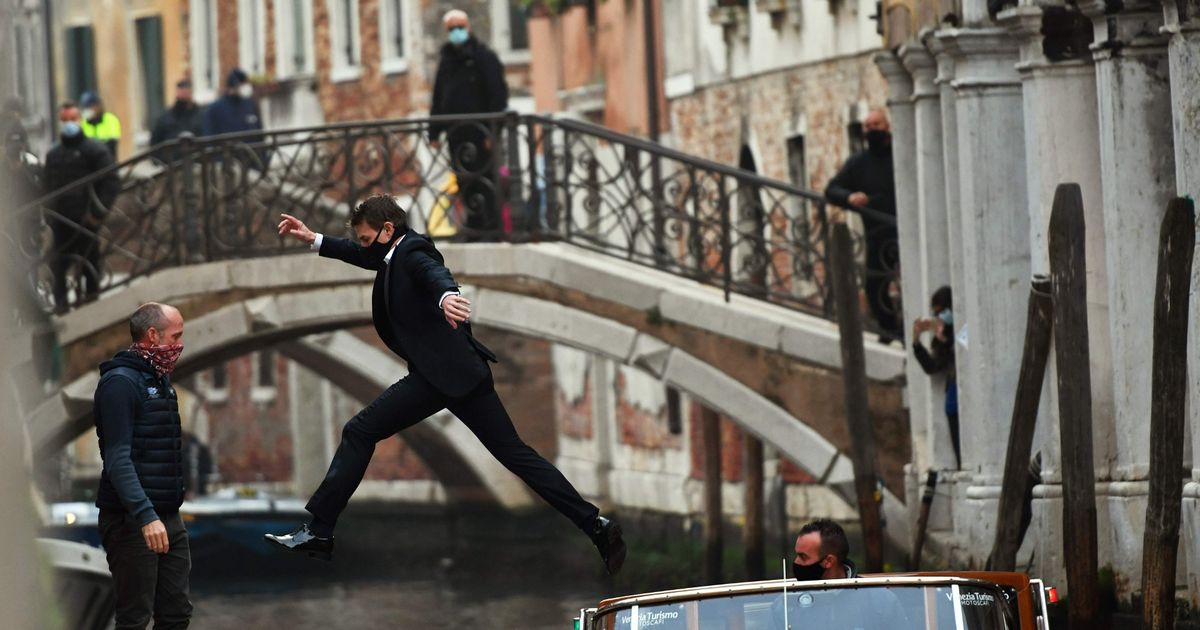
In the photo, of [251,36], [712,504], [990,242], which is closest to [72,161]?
[712,504]

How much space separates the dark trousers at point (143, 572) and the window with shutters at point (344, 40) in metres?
27.5

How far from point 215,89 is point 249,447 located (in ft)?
15.2

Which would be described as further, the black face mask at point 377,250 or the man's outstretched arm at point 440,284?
the black face mask at point 377,250

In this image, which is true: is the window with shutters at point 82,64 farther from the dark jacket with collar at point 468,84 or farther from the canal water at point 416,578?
the dark jacket with collar at point 468,84

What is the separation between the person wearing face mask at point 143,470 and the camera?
9.97 meters

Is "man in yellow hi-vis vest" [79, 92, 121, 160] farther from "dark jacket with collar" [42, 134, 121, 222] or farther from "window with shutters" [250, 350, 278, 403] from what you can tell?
"window with shutters" [250, 350, 278, 403]

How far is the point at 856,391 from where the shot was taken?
17891mm

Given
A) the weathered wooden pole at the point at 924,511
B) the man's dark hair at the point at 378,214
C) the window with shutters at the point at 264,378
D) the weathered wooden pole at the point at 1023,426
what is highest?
the man's dark hair at the point at 378,214

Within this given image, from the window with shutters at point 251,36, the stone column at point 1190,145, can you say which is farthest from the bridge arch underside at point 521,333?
the window with shutters at point 251,36

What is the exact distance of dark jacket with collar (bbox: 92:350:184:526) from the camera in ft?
32.5

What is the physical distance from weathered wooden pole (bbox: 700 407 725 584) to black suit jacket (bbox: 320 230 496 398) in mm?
14491

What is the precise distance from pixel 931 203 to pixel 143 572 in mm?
7808

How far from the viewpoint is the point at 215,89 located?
4028 centimetres

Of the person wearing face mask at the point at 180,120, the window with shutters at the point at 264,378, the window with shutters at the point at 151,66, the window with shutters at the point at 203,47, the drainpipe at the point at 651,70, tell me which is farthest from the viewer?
the window with shutters at the point at 151,66
